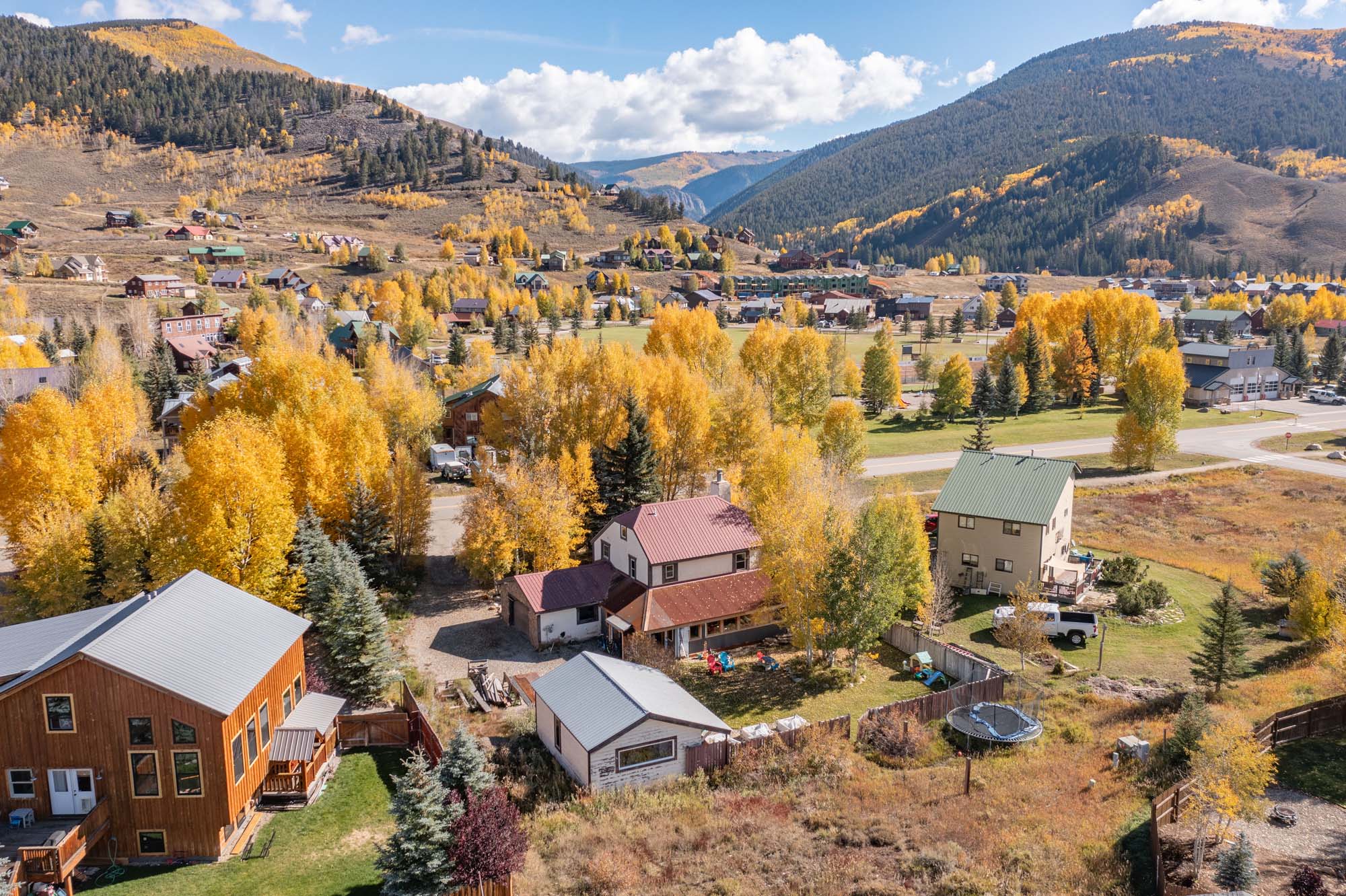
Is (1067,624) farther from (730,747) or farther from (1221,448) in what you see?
(1221,448)

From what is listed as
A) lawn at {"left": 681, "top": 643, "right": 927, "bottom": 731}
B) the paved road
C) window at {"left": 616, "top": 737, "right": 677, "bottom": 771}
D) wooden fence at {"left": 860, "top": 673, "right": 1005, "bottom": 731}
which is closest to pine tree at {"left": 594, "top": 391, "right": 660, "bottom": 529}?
lawn at {"left": 681, "top": 643, "right": 927, "bottom": 731}

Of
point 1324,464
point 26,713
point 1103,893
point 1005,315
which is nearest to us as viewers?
point 1103,893

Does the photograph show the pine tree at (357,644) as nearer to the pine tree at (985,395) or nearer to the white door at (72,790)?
the white door at (72,790)

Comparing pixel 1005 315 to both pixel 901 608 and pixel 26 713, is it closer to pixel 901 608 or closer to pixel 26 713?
pixel 901 608

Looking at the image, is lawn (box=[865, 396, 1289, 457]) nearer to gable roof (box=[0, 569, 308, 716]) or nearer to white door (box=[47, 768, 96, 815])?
gable roof (box=[0, 569, 308, 716])

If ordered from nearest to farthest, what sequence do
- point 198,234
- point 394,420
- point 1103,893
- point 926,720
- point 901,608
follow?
point 1103,893
point 926,720
point 901,608
point 394,420
point 198,234

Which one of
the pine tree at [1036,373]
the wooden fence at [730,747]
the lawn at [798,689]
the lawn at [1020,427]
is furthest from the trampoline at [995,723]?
the pine tree at [1036,373]

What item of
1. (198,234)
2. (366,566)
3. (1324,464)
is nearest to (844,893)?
(366,566)
